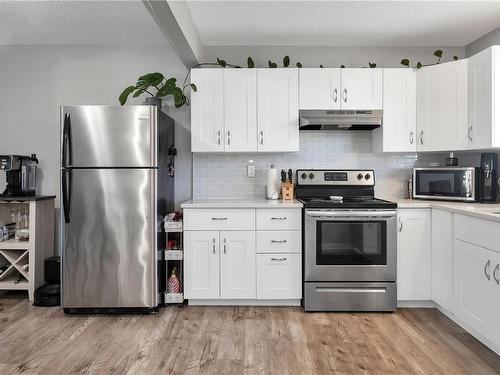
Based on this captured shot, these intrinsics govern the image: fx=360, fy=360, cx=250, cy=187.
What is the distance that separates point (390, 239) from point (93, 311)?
2501mm

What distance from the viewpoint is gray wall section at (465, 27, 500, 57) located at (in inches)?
129

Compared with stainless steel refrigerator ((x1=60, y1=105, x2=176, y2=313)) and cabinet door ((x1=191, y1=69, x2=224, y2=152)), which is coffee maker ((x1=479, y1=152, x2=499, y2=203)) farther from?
stainless steel refrigerator ((x1=60, y1=105, x2=176, y2=313))

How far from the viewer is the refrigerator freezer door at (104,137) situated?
2855 mm

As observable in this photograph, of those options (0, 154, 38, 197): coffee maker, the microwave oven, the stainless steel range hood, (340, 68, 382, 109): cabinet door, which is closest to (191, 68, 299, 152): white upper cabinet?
the stainless steel range hood

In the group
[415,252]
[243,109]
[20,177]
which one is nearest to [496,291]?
[415,252]

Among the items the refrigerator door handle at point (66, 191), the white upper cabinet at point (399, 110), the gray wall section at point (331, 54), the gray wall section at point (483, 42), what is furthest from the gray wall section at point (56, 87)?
the gray wall section at point (483, 42)

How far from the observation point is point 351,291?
117 inches

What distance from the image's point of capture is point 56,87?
12.3ft

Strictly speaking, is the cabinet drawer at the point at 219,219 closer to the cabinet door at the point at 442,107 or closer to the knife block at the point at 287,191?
the knife block at the point at 287,191

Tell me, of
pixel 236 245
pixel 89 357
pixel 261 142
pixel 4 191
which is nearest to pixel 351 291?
pixel 236 245

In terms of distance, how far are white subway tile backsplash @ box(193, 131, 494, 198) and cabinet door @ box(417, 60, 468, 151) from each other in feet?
1.41

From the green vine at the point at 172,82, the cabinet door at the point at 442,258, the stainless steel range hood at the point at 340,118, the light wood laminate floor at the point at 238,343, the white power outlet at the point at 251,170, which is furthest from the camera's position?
the white power outlet at the point at 251,170

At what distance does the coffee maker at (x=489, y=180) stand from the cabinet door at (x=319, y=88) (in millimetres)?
1327

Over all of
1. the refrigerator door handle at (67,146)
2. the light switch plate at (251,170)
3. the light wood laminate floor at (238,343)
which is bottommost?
the light wood laminate floor at (238,343)
